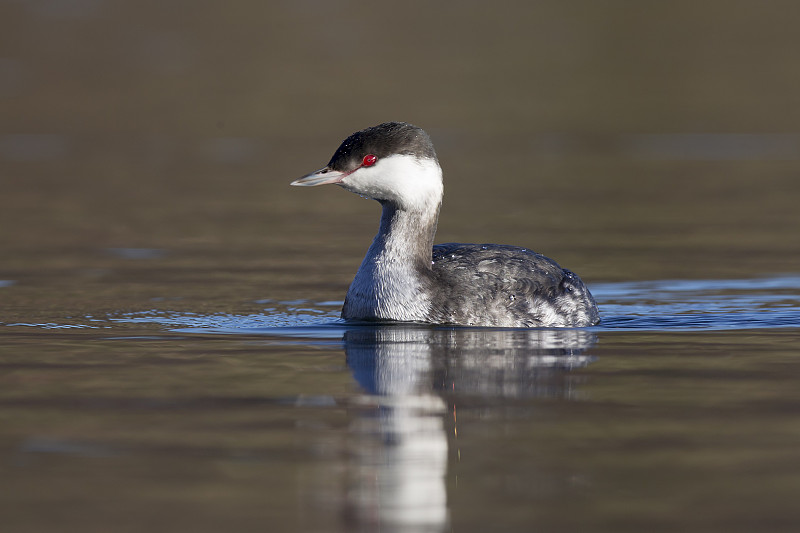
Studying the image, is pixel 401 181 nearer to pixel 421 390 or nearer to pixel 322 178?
pixel 322 178

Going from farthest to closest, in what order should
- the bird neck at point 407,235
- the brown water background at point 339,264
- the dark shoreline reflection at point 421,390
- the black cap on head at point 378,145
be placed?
the bird neck at point 407,235
the black cap on head at point 378,145
the brown water background at point 339,264
the dark shoreline reflection at point 421,390

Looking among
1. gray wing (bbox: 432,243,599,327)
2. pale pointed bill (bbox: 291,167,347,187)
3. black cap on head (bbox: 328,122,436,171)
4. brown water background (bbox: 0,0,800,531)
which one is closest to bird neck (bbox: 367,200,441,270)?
gray wing (bbox: 432,243,599,327)

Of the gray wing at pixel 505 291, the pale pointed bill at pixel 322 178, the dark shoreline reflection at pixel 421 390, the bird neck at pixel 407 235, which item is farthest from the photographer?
the bird neck at pixel 407 235

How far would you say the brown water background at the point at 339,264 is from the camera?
22.1 ft

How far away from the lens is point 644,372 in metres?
9.64

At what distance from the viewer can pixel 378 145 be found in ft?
36.9

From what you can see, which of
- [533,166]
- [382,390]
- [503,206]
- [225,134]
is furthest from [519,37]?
[382,390]

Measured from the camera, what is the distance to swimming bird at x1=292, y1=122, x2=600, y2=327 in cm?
1128

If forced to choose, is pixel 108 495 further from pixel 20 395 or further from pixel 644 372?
pixel 644 372

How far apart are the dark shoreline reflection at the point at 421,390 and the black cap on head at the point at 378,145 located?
1359mm

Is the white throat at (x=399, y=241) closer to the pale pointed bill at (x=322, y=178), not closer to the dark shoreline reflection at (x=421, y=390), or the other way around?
the pale pointed bill at (x=322, y=178)

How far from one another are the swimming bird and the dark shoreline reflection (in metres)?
0.22

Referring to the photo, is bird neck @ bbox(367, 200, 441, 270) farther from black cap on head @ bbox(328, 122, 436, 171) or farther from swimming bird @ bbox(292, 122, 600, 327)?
black cap on head @ bbox(328, 122, 436, 171)

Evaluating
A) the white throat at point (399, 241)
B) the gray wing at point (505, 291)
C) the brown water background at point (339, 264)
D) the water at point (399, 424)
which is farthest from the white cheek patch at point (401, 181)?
the brown water background at point (339, 264)
